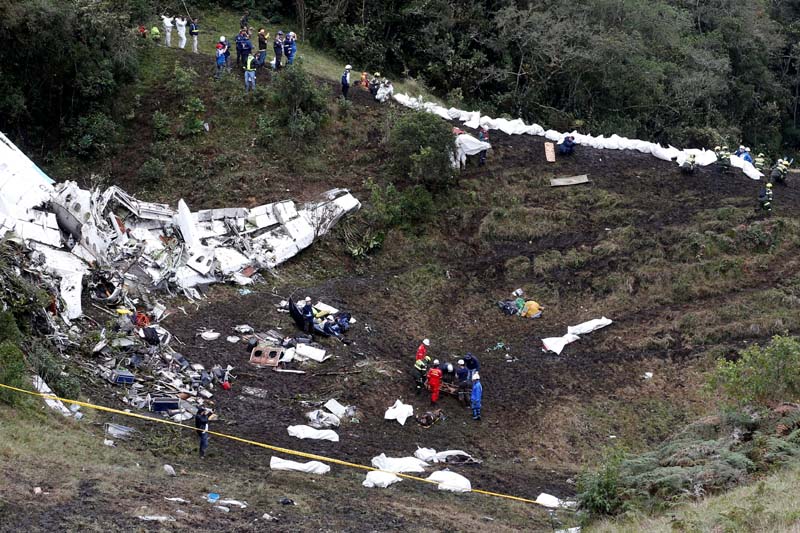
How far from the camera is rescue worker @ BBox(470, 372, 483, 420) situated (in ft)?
61.1

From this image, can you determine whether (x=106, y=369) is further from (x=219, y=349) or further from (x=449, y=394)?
(x=449, y=394)

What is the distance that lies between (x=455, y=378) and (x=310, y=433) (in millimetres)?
4230

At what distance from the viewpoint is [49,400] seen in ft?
49.8

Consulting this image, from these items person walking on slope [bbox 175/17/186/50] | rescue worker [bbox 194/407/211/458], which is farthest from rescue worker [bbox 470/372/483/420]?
person walking on slope [bbox 175/17/186/50]

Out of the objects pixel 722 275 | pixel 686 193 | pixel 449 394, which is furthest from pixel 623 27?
pixel 449 394

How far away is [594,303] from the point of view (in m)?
23.0

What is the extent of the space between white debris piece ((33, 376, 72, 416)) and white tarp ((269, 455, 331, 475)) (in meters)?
3.48

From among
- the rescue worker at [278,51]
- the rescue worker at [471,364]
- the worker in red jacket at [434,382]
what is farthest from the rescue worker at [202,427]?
the rescue worker at [278,51]

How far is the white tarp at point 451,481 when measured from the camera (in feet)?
51.8

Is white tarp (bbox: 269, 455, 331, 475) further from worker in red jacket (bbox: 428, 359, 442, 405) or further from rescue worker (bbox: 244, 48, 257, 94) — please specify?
rescue worker (bbox: 244, 48, 257, 94)

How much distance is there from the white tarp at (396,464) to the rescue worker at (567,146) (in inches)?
545

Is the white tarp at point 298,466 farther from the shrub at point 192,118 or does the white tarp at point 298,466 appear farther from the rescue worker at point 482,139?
the shrub at point 192,118

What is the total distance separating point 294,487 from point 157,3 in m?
23.6

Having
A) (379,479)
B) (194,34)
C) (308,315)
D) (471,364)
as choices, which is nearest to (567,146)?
(471,364)
